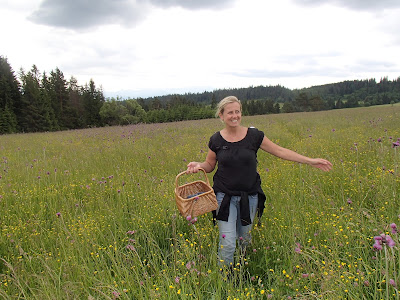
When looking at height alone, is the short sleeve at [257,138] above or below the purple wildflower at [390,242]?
above

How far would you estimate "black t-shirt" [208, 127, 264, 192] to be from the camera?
2.60m

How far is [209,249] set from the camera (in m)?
2.58

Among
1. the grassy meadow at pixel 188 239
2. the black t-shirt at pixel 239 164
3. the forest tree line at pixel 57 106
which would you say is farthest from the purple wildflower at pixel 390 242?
the forest tree line at pixel 57 106

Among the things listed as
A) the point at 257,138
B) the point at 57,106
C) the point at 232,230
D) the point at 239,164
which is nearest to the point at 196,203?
the point at 232,230

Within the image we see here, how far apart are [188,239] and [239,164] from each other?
3.11 feet

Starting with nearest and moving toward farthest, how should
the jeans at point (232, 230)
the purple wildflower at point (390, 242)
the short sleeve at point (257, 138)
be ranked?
the purple wildflower at point (390, 242) < the jeans at point (232, 230) < the short sleeve at point (257, 138)

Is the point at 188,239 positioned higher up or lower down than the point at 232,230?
lower down

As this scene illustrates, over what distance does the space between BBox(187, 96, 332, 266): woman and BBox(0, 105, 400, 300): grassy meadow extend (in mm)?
236

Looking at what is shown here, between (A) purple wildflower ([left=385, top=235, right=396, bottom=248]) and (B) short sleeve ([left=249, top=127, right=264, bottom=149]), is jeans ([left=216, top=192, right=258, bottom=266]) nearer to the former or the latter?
(B) short sleeve ([left=249, top=127, right=264, bottom=149])

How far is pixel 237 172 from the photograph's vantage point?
2611 millimetres

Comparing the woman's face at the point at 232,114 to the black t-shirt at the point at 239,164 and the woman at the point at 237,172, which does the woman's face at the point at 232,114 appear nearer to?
the woman at the point at 237,172

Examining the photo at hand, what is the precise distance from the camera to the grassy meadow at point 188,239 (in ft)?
5.96

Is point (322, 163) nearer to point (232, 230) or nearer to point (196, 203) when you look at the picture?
point (232, 230)

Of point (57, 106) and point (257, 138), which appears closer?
point (257, 138)
